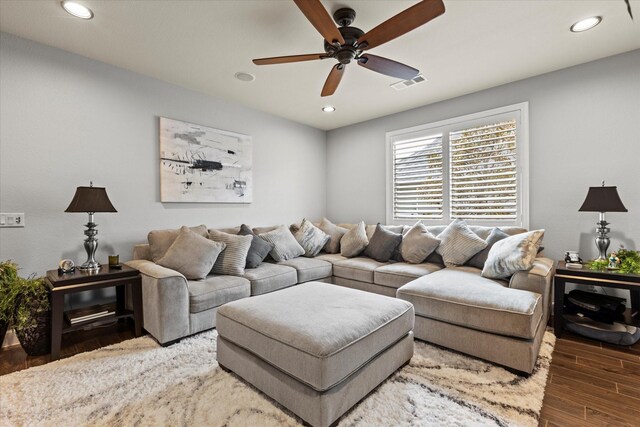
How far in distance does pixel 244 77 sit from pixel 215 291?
7.38ft

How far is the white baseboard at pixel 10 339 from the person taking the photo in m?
2.44

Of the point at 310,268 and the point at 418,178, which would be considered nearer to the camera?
the point at 310,268

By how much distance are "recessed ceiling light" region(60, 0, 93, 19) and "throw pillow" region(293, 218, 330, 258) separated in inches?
118

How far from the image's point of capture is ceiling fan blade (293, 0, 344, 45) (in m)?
1.65

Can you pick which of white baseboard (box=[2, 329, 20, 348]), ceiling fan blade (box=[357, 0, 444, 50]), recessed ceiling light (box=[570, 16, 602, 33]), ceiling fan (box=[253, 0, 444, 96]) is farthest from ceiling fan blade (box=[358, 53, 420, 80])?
white baseboard (box=[2, 329, 20, 348])

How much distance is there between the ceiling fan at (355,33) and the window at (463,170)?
174 centimetres

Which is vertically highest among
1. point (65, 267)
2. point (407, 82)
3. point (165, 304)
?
point (407, 82)

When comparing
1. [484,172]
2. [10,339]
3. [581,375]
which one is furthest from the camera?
[484,172]

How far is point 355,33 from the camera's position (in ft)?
7.23

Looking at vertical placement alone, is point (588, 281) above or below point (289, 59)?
below

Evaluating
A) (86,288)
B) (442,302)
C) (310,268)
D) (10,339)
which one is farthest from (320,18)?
(10,339)

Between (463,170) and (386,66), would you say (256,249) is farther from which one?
(463,170)

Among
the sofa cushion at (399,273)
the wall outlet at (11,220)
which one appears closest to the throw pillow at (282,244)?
the sofa cushion at (399,273)

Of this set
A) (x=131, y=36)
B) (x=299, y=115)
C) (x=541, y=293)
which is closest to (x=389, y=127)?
(x=299, y=115)
